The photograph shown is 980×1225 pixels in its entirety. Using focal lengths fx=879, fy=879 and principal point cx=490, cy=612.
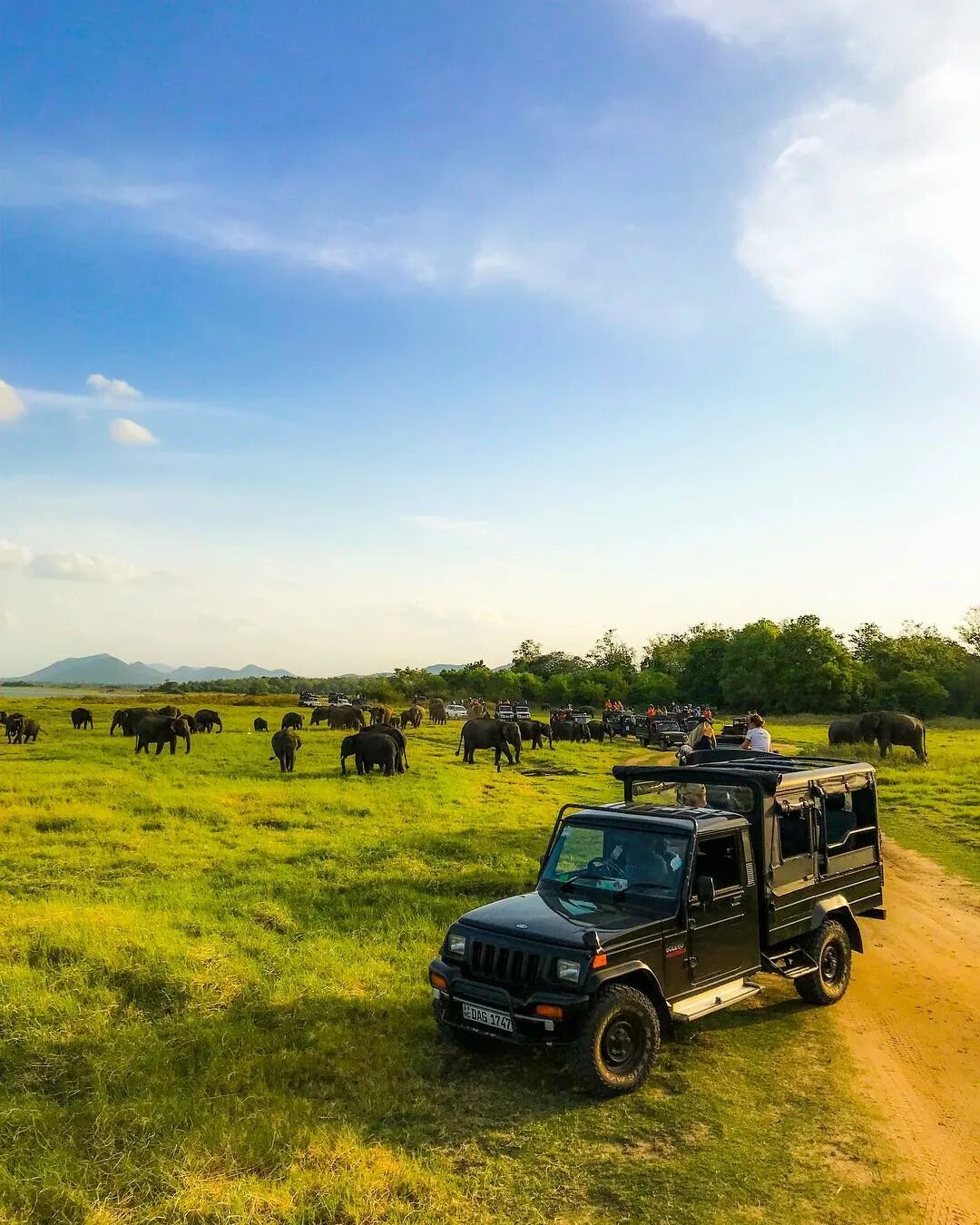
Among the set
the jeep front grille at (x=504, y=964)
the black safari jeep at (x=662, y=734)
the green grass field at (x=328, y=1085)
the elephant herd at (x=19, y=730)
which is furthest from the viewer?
the black safari jeep at (x=662, y=734)

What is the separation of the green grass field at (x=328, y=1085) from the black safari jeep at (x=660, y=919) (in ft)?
1.81

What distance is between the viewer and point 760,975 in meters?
11.0

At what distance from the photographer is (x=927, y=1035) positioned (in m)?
9.07

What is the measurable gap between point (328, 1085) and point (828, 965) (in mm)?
5780

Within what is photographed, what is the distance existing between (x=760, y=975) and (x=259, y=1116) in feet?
21.6

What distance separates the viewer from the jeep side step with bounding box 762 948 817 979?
9.30 meters

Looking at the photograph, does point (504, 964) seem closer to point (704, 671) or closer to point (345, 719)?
point (345, 719)

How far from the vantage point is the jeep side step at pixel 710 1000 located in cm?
804

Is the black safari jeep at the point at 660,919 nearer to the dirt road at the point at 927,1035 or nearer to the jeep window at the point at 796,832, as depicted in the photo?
the jeep window at the point at 796,832

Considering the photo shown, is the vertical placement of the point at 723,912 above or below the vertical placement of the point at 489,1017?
above

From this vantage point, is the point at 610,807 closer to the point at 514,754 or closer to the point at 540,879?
the point at 540,879

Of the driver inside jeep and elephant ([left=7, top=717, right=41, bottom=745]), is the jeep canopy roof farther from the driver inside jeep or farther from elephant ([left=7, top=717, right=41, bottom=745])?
elephant ([left=7, top=717, right=41, bottom=745])

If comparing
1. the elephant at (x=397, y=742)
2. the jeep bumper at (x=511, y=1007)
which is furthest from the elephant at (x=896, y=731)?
the jeep bumper at (x=511, y=1007)

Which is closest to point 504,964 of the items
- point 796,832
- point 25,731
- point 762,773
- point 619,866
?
point 619,866
